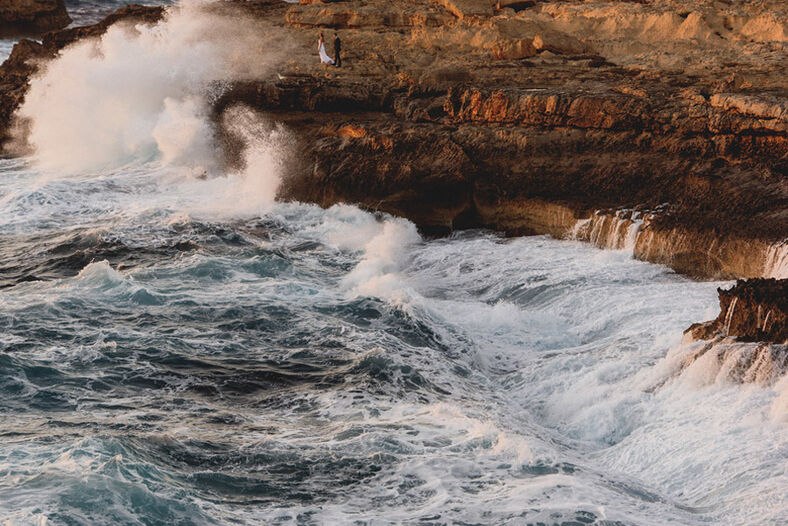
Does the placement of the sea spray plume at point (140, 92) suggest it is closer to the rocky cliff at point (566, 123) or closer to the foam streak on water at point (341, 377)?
the rocky cliff at point (566, 123)

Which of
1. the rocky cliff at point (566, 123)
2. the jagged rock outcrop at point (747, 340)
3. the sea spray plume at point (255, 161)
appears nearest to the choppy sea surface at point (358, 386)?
the jagged rock outcrop at point (747, 340)

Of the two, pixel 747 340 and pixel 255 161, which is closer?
pixel 747 340

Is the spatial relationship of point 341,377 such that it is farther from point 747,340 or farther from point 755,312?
point 755,312

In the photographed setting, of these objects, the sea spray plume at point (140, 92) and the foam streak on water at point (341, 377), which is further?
the sea spray plume at point (140, 92)

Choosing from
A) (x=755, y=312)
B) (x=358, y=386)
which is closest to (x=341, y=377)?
(x=358, y=386)

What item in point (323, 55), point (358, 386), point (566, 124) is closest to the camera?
point (358, 386)

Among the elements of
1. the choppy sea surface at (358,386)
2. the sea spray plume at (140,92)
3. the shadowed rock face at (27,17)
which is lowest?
the choppy sea surface at (358,386)

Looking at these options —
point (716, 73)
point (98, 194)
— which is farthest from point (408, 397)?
point (98, 194)
